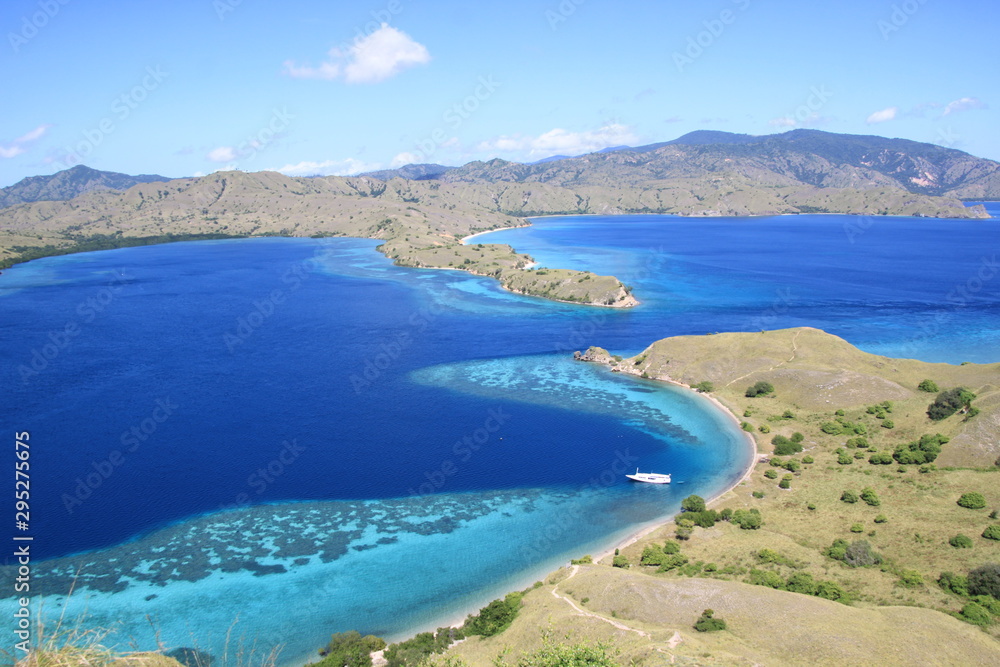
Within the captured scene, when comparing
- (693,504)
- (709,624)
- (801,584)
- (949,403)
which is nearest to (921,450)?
(949,403)

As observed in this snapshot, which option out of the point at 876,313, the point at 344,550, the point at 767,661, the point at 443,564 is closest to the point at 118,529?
the point at 344,550

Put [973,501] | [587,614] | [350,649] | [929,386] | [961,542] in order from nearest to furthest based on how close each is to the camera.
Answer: [587,614] < [350,649] < [961,542] < [973,501] < [929,386]

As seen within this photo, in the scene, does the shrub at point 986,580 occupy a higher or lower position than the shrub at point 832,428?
lower

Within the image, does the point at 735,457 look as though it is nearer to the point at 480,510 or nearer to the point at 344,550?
the point at 480,510

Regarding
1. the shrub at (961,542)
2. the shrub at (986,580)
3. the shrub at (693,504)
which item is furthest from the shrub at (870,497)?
the shrub at (693,504)

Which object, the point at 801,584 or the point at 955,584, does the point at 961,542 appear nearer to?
the point at 955,584

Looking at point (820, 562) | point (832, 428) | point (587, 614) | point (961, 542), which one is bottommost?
point (820, 562)

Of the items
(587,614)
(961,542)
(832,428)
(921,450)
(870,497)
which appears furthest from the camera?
(832,428)

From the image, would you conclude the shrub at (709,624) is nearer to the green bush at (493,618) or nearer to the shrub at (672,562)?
the shrub at (672,562)
